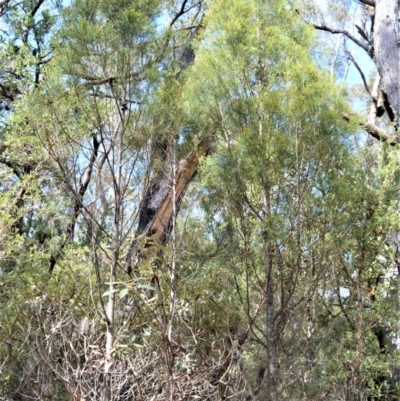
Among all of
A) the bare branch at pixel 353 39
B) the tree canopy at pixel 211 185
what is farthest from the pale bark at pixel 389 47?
the bare branch at pixel 353 39

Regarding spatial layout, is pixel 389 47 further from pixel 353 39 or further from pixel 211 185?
pixel 211 185

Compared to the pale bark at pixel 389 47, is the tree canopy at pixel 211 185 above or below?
below

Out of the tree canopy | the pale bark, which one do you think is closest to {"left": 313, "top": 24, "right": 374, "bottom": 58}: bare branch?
the pale bark

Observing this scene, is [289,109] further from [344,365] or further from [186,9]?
[186,9]

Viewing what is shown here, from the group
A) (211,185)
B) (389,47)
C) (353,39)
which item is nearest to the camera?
(211,185)

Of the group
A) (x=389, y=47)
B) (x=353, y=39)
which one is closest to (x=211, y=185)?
(x=389, y=47)

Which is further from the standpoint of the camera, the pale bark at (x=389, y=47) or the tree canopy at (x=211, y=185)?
the pale bark at (x=389, y=47)

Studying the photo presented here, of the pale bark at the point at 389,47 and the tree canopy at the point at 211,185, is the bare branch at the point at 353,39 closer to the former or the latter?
the pale bark at the point at 389,47

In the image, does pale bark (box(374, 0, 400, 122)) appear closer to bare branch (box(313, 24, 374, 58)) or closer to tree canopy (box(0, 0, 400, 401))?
tree canopy (box(0, 0, 400, 401))

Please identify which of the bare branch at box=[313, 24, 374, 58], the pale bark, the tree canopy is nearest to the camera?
the tree canopy

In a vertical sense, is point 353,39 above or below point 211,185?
above

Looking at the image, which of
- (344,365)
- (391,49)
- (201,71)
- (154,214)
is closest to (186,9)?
(391,49)

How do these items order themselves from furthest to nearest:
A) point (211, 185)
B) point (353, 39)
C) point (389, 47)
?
point (353, 39) < point (389, 47) < point (211, 185)

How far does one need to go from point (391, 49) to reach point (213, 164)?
3.04m
